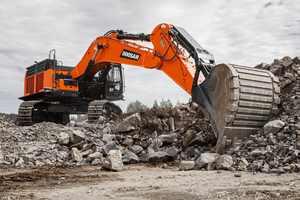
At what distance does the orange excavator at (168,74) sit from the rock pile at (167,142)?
0.48 metres

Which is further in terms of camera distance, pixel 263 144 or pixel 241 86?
pixel 241 86

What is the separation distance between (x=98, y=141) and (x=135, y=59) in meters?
2.58

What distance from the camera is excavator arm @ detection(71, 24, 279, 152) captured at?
544cm

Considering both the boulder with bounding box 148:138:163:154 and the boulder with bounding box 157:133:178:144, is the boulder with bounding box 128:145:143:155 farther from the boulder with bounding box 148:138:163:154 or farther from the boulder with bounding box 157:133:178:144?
the boulder with bounding box 157:133:178:144

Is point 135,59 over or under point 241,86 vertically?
over

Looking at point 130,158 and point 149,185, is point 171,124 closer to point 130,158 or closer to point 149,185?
point 130,158

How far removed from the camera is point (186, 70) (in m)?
6.53

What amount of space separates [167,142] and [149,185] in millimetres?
3094

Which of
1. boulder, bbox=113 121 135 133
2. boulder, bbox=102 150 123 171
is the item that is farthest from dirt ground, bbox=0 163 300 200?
boulder, bbox=113 121 135 133

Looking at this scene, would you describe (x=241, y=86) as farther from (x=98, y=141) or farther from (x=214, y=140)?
(x=98, y=141)

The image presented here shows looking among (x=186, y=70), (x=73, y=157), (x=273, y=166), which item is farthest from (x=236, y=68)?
(x=73, y=157)

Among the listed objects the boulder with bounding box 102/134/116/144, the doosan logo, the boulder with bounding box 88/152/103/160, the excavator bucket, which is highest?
the doosan logo

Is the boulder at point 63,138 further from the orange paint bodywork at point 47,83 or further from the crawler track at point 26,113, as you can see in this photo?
the crawler track at point 26,113

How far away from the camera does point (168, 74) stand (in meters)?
7.18
